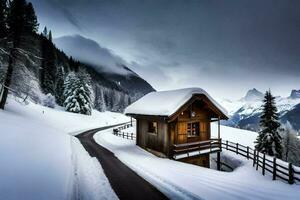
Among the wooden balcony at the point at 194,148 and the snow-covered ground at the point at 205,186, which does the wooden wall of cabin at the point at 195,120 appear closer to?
the wooden balcony at the point at 194,148

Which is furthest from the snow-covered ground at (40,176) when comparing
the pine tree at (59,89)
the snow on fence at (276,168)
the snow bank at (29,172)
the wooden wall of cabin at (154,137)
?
the pine tree at (59,89)

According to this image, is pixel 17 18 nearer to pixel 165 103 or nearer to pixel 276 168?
pixel 165 103

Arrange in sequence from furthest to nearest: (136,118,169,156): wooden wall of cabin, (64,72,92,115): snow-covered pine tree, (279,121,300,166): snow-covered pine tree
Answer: (279,121,300,166): snow-covered pine tree < (64,72,92,115): snow-covered pine tree < (136,118,169,156): wooden wall of cabin

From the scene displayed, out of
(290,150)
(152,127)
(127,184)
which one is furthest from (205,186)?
(290,150)

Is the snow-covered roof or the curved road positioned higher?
the snow-covered roof

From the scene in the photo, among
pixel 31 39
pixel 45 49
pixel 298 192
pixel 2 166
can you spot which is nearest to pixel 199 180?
pixel 298 192

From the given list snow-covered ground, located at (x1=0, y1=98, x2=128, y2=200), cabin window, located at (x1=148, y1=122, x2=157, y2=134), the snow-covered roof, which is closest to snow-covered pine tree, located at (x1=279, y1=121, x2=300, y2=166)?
the snow-covered roof

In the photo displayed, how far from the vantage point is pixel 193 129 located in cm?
2195

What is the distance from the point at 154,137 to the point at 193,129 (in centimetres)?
412

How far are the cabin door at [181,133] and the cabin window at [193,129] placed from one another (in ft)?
2.67

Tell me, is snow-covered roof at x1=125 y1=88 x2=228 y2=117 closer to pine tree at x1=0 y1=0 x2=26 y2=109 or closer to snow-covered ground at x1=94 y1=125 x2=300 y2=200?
snow-covered ground at x1=94 y1=125 x2=300 y2=200

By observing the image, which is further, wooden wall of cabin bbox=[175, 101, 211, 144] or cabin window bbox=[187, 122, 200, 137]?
cabin window bbox=[187, 122, 200, 137]

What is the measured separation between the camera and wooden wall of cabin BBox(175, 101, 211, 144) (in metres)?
20.5

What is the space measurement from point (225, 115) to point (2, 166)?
62.7 ft
